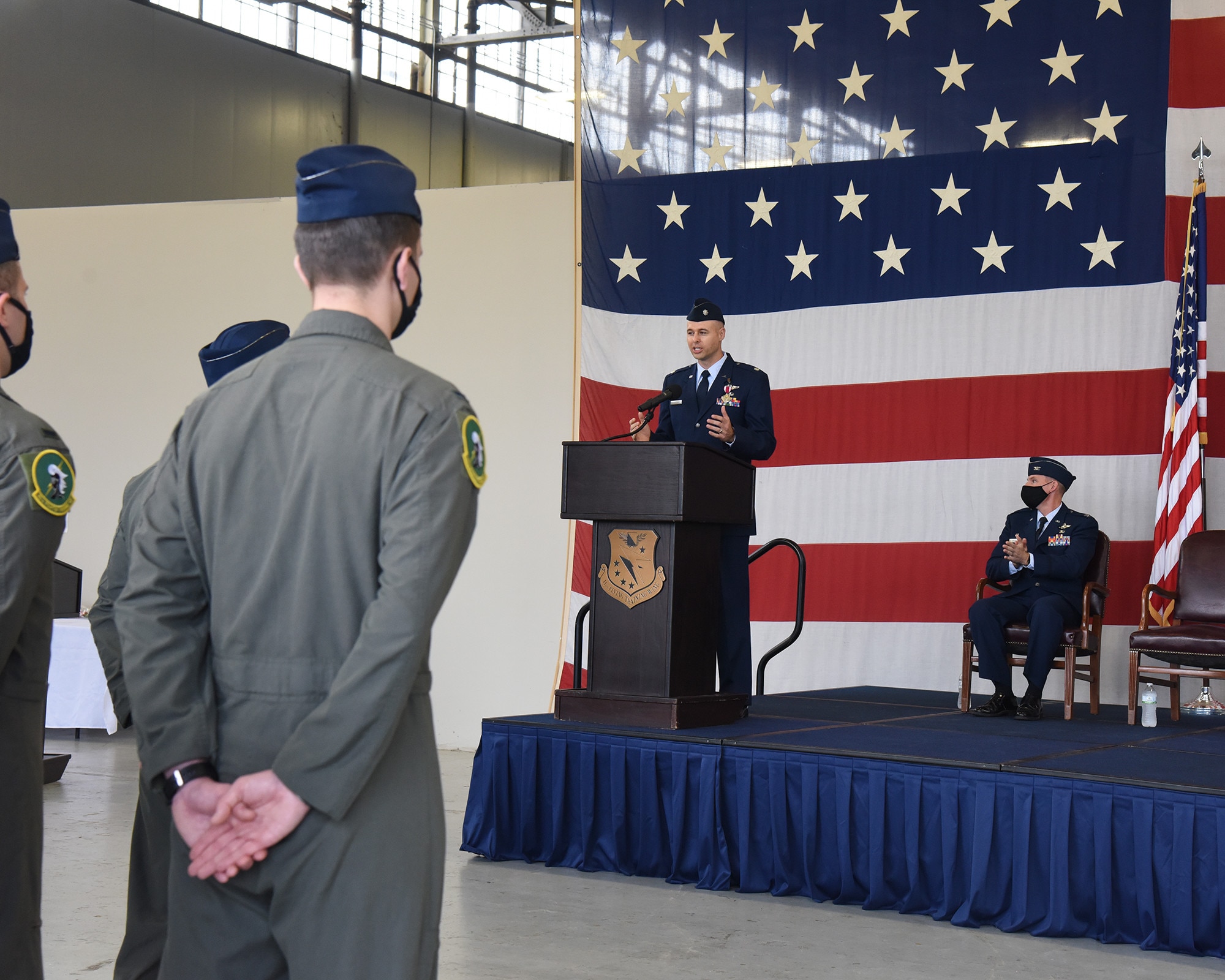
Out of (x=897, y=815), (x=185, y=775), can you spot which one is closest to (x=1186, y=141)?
(x=897, y=815)

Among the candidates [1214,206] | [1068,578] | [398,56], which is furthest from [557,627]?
[398,56]

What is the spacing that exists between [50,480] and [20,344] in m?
0.27

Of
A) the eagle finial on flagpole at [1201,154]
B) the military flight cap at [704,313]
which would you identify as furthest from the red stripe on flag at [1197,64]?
the military flight cap at [704,313]

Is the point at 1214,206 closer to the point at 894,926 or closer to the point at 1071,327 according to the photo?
the point at 1071,327

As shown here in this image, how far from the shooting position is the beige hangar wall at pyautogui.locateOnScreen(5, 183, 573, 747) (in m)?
6.63

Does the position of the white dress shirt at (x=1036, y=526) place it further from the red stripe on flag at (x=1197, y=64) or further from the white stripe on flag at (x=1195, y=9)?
the white stripe on flag at (x=1195, y=9)

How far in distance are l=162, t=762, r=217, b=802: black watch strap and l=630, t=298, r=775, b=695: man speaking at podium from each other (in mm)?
3082

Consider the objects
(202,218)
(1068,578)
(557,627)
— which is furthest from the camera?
(202,218)

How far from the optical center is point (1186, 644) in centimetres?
444

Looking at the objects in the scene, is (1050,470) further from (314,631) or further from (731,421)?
(314,631)

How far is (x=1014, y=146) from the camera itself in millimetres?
5535

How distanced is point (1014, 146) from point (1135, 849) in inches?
136

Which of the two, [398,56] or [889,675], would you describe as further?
[398,56]

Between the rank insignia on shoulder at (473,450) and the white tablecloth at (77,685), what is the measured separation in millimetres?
5221
